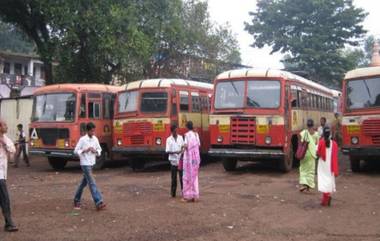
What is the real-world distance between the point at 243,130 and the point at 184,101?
3037mm

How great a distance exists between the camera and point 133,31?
22484 millimetres

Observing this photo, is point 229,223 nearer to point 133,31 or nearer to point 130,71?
point 133,31

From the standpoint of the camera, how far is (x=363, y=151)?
46.8ft

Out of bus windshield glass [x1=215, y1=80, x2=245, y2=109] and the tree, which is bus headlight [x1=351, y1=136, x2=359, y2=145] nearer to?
bus windshield glass [x1=215, y1=80, x2=245, y2=109]

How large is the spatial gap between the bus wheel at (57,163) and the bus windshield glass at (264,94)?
7.23 m

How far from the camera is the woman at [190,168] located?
10664 millimetres

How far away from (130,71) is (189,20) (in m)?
6.99

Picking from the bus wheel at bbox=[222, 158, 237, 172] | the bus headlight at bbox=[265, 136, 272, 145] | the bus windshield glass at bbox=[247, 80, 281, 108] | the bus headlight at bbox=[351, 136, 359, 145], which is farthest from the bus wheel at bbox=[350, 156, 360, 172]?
the bus wheel at bbox=[222, 158, 237, 172]

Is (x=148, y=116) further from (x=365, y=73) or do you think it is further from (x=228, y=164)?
(x=365, y=73)

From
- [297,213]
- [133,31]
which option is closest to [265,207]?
[297,213]

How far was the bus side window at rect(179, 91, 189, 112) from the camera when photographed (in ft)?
55.0

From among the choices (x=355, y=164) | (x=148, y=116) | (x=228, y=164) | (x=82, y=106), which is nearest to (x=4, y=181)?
(x=148, y=116)

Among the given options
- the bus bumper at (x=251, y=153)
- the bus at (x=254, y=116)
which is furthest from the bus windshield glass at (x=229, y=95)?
the bus bumper at (x=251, y=153)

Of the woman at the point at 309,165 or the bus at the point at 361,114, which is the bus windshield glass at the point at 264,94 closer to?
the bus at the point at 361,114
